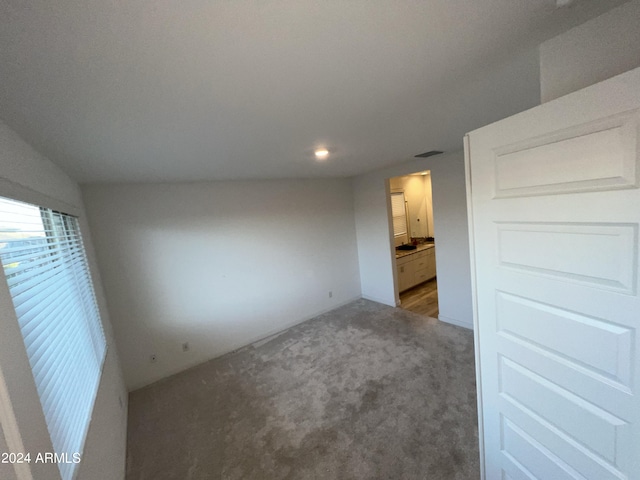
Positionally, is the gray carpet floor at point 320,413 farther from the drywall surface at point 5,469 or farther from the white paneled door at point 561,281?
the drywall surface at point 5,469

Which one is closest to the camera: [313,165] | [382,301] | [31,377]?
[31,377]

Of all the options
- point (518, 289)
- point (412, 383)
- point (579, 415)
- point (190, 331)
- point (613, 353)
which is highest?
point (518, 289)

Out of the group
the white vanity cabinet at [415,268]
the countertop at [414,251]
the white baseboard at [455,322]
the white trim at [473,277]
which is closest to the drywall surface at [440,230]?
the white baseboard at [455,322]

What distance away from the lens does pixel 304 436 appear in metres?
2.02

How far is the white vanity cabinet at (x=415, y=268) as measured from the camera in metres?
4.86

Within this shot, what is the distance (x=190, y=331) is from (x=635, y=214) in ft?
12.4

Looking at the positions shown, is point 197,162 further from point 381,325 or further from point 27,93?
point 381,325

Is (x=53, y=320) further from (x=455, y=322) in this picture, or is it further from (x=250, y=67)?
(x=455, y=322)

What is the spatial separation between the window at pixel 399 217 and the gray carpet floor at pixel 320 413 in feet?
8.31

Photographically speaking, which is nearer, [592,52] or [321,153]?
[592,52]

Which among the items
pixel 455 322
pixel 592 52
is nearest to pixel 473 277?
pixel 592 52

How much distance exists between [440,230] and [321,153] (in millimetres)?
2160

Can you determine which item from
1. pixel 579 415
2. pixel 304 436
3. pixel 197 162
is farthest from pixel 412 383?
pixel 197 162

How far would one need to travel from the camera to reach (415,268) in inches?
203
